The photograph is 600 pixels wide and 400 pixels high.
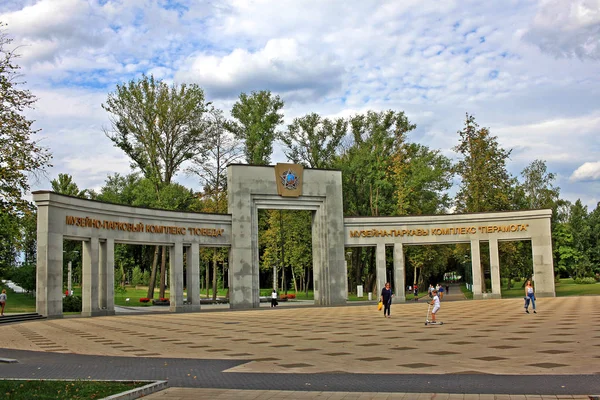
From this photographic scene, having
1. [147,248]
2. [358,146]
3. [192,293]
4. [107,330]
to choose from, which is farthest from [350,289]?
[107,330]

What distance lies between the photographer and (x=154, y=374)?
40.5 ft

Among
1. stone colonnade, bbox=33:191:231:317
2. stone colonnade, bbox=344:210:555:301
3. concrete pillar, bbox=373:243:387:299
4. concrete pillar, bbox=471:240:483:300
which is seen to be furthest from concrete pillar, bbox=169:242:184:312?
concrete pillar, bbox=471:240:483:300

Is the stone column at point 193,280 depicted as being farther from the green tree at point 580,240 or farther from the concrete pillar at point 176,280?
the green tree at point 580,240

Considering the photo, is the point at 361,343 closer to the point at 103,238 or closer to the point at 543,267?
the point at 103,238

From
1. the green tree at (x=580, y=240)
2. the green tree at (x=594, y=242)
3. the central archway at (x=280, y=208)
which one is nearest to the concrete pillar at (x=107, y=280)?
the central archway at (x=280, y=208)

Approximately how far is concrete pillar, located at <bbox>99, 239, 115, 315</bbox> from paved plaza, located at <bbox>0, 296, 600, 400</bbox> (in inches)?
522

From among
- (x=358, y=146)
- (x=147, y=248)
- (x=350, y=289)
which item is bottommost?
(x=350, y=289)

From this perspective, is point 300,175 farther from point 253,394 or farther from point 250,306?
point 253,394

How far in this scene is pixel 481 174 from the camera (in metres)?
58.3

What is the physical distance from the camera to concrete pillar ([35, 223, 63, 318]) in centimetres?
3300

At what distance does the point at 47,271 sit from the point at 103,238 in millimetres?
5141

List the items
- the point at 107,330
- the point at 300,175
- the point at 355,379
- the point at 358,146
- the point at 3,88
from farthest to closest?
the point at 358,146 → the point at 300,175 → the point at 107,330 → the point at 3,88 → the point at 355,379

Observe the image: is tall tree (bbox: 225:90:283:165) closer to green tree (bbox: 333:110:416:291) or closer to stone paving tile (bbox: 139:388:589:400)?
green tree (bbox: 333:110:416:291)

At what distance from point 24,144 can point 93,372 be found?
956cm
